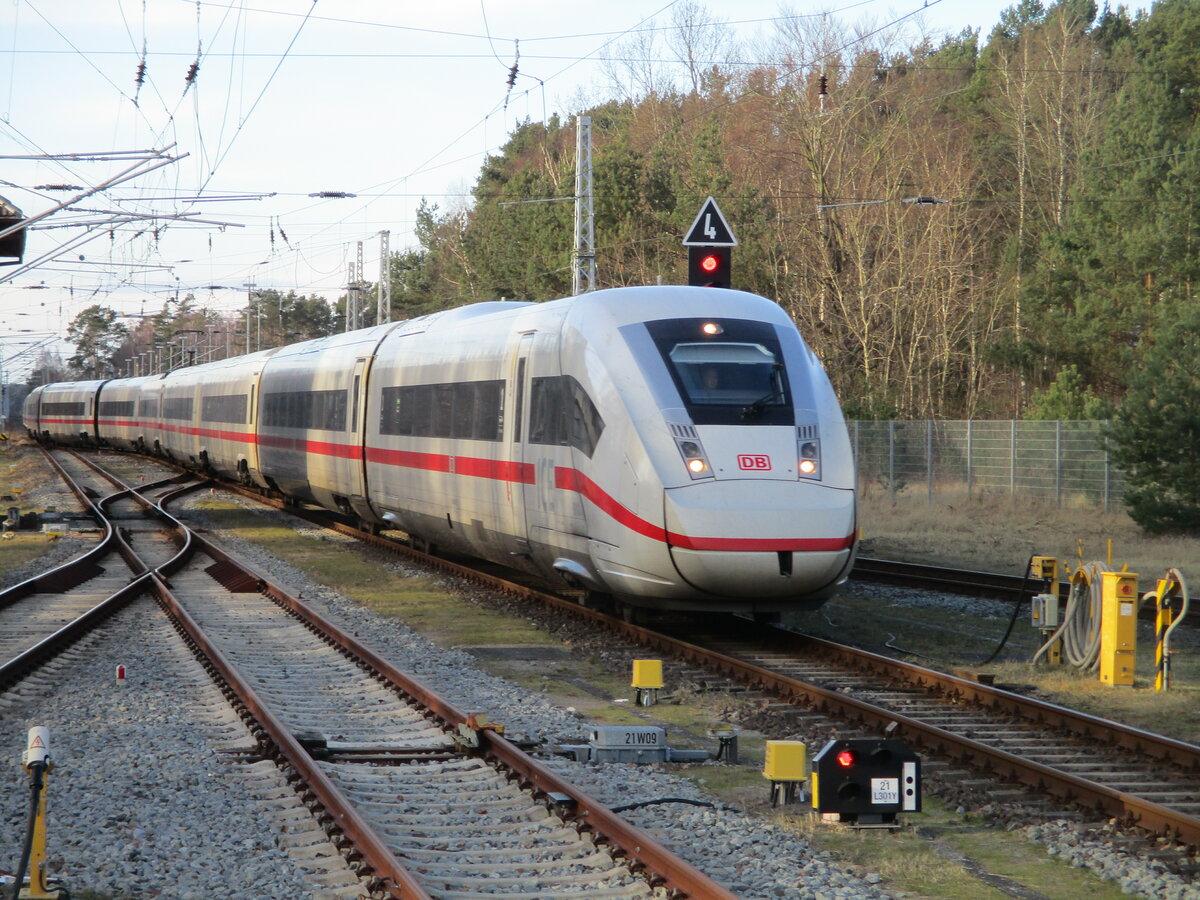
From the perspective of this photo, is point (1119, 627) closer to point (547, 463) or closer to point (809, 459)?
point (809, 459)

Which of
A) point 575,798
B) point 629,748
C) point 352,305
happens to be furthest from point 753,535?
point 352,305

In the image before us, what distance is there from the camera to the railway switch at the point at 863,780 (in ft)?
21.6

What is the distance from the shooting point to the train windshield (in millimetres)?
10984

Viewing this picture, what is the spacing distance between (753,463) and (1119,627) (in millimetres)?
3027

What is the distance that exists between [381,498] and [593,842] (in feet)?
45.1

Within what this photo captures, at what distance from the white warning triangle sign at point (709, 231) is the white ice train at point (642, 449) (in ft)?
8.19

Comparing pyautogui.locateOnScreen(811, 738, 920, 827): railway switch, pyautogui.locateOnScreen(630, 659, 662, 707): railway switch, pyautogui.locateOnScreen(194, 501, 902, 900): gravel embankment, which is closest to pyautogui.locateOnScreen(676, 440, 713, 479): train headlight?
pyautogui.locateOnScreen(630, 659, 662, 707): railway switch

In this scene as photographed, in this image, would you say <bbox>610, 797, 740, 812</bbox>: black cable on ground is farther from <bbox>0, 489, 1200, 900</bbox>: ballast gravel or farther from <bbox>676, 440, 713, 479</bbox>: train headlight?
<bbox>676, 440, 713, 479</bbox>: train headlight

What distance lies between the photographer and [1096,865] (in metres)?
6.02

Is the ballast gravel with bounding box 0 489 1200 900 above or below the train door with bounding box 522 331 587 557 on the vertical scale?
below

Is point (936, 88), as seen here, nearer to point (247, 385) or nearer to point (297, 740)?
point (247, 385)

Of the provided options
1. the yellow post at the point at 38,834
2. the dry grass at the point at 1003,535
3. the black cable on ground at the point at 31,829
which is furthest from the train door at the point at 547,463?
the dry grass at the point at 1003,535

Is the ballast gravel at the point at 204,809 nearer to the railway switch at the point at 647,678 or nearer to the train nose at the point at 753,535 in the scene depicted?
the railway switch at the point at 647,678

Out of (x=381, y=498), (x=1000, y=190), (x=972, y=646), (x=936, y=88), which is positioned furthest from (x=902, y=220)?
(x=972, y=646)
